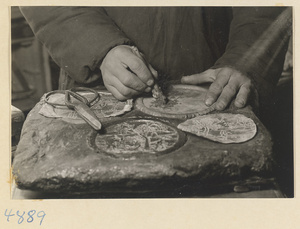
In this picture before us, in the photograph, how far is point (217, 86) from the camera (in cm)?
104

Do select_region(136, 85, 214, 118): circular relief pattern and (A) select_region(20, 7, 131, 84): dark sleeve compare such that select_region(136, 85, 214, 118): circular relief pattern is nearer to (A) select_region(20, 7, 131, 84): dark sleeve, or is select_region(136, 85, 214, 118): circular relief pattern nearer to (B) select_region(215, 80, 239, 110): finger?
(B) select_region(215, 80, 239, 110): finger

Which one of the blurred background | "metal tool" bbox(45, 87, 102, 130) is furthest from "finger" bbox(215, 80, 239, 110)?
"metal tool" bbox(45, 87, 102, 130)

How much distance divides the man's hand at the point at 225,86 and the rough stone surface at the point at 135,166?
225 mm

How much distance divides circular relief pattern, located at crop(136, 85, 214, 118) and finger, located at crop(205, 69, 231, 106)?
0.09 ft

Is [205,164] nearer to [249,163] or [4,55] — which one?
[249,163]

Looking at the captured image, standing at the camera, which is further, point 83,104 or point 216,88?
point 216,88

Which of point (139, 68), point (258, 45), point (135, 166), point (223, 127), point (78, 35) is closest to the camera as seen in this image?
point (135, 166)

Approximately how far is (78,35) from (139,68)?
27cm

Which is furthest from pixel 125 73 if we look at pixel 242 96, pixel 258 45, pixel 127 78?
pixel 258 45

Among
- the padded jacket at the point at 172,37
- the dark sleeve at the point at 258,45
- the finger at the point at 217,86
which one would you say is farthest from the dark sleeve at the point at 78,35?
the dark sleeve at the point at 258,45

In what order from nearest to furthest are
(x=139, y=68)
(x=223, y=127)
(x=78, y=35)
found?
1. (x=223, y=127)
2. (x=139, y=68)
3. (x=78, y=35)

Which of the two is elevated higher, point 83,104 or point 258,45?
point 258,45

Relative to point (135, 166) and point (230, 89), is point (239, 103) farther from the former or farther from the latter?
point (135, 166)
